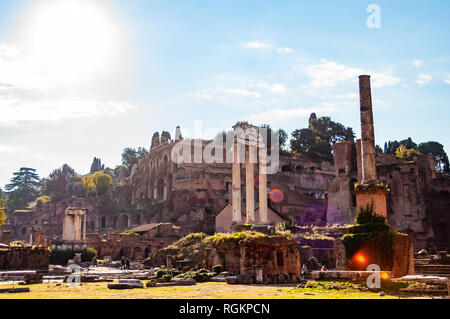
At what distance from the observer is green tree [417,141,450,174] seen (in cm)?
8306

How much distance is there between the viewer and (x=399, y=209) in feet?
188

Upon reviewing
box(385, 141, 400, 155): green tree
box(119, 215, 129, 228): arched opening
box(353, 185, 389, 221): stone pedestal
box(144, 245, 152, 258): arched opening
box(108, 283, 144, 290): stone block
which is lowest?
box(108, 283, 144, 290): stone block

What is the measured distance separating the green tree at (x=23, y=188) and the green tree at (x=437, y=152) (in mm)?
79603

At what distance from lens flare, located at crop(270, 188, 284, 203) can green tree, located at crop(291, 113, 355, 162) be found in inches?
545

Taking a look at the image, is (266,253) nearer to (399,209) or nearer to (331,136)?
(399,209)

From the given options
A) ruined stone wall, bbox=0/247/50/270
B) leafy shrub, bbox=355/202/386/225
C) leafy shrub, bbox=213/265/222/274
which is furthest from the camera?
ruined stone wall, bbox=0/247/50/270

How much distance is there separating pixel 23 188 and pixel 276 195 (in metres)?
70.5

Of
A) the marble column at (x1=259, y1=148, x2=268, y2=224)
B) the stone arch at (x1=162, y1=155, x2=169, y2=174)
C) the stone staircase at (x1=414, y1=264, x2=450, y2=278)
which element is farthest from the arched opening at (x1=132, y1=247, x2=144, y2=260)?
the stone staircase at (x1=414, y1=264, x2=450, y2=278)

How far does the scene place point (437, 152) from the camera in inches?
3305

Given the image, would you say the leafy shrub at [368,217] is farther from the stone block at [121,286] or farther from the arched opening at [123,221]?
the arched opening at [123,221]

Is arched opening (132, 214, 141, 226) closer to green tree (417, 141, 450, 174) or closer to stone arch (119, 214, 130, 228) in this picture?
stone arch (119, 214, 130, 228)

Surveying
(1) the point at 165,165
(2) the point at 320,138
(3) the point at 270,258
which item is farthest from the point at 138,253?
(2) the point at 320,138

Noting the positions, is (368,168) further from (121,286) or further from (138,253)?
(138,253)
